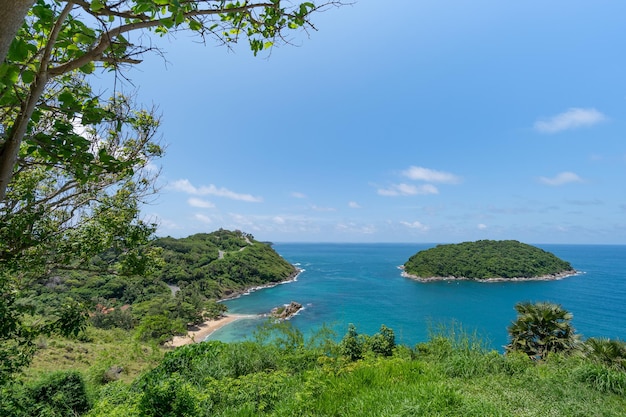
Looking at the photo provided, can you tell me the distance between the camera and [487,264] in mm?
67188

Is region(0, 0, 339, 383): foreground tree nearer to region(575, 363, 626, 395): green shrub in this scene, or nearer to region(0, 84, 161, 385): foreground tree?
region(0, 84, 161, 385): foreground tree

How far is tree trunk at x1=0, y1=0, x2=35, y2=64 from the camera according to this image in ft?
3.33

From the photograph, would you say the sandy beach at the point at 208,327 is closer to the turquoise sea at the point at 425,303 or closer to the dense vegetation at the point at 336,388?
the turquoise sea at the point at 425,303

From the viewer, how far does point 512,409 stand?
11.2 feet

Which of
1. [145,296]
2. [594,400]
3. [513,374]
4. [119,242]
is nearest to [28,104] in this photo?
[119,242]

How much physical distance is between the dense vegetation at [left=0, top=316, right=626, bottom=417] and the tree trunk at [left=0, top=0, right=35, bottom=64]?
3.44 m

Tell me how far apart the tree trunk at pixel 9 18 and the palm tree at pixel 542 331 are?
15877 millimetres

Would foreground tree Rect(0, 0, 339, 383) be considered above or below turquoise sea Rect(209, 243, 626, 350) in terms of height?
above

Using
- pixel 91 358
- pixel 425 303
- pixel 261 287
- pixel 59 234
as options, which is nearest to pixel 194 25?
pixel 59 234

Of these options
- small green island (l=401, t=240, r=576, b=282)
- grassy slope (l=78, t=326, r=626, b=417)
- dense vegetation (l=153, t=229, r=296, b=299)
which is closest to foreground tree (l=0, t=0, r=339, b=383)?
grassy slope (l=78, t=326, r=626, b=417)

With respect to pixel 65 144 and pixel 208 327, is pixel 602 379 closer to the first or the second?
pixel 65 144

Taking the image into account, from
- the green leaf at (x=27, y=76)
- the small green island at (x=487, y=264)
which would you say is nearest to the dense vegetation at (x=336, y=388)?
the green leaf at (x=27, y=76)

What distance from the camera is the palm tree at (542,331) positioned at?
1188cm

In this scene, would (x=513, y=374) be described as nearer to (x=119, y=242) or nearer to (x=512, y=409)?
(x=512, y=409)
